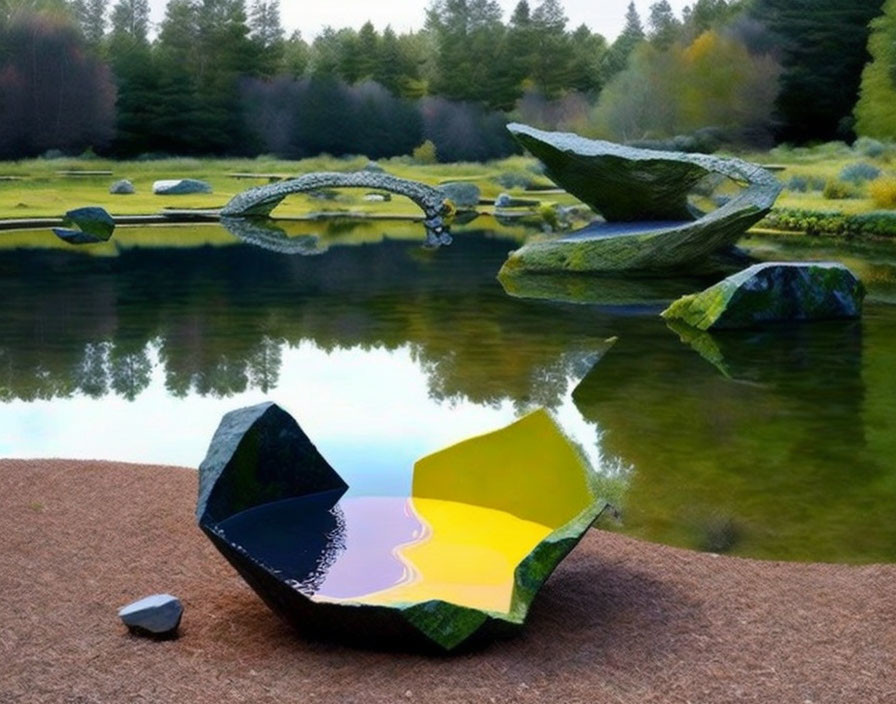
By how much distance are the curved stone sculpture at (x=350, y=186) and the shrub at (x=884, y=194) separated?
9.41 metres

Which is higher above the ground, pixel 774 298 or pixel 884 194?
pixel 884 194

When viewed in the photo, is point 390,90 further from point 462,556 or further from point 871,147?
point 462,556

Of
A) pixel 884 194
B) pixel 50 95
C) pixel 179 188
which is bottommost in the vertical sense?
pixel 179 188

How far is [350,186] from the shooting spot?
28.7 metres

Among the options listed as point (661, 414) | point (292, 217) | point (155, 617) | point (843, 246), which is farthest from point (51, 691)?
point (292, 217)

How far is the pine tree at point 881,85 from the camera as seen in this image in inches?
1556

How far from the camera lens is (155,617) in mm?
5043

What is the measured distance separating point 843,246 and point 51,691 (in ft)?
71.1

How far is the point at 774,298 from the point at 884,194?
46.5 ft

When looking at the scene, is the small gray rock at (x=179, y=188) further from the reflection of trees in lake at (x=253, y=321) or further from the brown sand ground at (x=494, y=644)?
the brown sand ground at (x=494, y=644)

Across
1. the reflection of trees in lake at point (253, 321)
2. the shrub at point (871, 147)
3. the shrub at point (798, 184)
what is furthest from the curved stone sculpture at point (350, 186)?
the shrub at point (871, 147)

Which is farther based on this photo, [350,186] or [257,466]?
[350,186]

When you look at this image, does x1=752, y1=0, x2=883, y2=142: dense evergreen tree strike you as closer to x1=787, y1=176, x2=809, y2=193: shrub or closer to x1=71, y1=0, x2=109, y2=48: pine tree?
x1=787, y1=176, x2=809, y2=193: shrub

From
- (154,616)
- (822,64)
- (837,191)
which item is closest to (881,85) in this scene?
(822,64)
